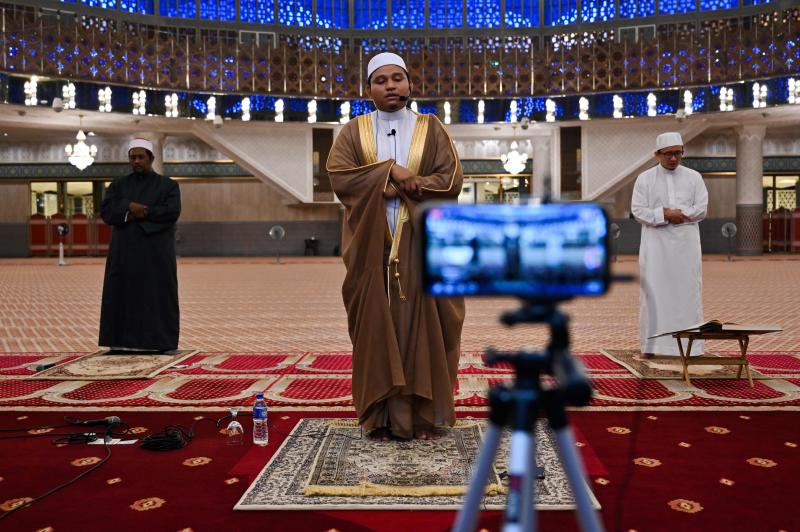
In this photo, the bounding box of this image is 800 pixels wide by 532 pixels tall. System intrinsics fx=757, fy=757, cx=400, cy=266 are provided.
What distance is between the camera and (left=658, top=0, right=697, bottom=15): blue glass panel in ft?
56.8

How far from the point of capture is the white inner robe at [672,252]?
4.51 metres

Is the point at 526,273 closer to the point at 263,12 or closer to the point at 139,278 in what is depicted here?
the point at 139,278

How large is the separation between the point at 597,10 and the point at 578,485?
731 inches

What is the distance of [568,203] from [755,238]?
60.1 ft

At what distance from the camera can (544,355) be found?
0.99 metres

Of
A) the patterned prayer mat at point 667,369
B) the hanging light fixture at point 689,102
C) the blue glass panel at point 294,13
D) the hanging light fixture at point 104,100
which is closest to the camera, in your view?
the patterned prayer mat at point 667,369

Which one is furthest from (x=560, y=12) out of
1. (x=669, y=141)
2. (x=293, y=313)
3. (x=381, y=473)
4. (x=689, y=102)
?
(x=381, y=473)

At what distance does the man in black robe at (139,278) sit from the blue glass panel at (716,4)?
1582 cm

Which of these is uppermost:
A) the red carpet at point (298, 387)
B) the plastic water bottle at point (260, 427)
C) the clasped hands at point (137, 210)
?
the clasped hands at point (137, 210)

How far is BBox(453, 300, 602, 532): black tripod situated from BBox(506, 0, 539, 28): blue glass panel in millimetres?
18313

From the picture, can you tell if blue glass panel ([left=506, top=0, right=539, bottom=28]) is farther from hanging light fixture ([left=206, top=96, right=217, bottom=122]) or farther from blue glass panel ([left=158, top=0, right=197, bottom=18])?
blue glass panel ([left=158, top=0, right=197, bottom=18])

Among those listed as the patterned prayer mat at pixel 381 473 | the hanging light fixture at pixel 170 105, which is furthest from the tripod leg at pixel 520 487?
the hanging light fixture at pixel 170 105

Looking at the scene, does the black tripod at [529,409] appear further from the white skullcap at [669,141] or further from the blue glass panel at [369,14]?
the blue glass panel at [369,14]

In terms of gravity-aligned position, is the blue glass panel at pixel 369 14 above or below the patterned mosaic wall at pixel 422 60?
above
